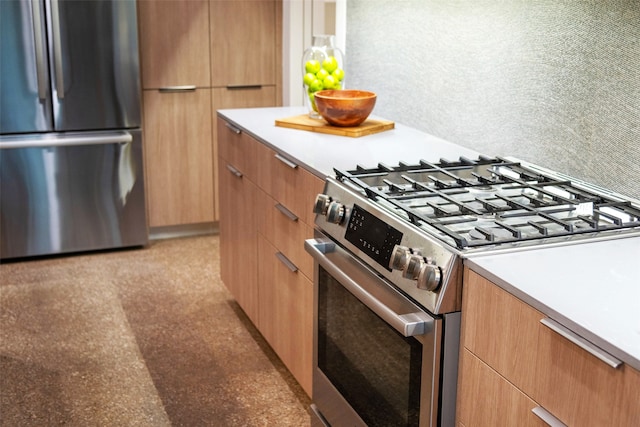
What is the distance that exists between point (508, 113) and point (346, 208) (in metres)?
0.79

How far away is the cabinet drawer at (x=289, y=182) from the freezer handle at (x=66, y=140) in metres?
1.44

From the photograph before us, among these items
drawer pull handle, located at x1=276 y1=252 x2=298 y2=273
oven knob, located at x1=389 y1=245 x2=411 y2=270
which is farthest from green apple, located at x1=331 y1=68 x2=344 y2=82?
oven knob, located at x1=389 y1=245 x2=411 y2=270

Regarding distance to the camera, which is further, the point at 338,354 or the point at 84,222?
the point at 84,222

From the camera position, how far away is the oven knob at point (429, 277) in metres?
1.71

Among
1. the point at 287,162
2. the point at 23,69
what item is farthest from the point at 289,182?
the point at 23,69

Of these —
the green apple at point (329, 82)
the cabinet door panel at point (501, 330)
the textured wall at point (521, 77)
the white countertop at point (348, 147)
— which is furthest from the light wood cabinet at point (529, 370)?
the green apple at point (329, 82)

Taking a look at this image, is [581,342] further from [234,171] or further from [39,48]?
[39,48]

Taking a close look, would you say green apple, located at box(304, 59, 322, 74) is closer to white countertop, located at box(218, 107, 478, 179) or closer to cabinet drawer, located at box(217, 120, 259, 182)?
white countertop, located at box(218, 107, 478, 179)

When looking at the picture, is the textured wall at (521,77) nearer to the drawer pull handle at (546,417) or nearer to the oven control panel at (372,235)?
the oven control panel at (372,235)

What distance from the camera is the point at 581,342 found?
1361mm

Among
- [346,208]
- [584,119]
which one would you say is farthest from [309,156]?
[584,119]

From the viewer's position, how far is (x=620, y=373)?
4.24 ft

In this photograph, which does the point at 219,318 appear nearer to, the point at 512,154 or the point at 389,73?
the point at 389,73

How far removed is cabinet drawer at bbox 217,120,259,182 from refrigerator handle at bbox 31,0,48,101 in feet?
3.61
